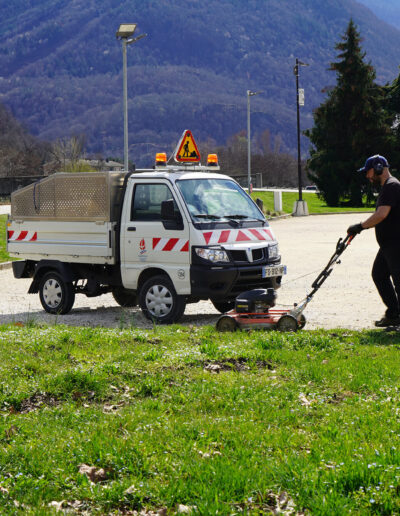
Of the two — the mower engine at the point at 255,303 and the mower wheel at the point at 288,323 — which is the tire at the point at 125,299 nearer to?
the mower engine at the point at 255,303

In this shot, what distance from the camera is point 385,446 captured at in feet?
16.0

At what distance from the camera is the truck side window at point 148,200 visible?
11.4m

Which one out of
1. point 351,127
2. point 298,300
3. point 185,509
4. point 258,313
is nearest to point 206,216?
point 258,313

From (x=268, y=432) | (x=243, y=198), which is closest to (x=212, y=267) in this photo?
(x=243, y=198)

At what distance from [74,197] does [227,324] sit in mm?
3696

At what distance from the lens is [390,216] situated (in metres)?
9.41

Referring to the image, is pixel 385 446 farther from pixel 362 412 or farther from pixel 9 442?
pixel 9 442

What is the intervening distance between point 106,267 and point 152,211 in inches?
52.9

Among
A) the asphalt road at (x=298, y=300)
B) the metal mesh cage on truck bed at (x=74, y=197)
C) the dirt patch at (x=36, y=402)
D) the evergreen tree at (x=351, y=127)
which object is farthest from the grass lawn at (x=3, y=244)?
the evergreen tree at (x=351, y=127)

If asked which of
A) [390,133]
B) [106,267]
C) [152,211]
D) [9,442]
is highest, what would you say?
[390,133]

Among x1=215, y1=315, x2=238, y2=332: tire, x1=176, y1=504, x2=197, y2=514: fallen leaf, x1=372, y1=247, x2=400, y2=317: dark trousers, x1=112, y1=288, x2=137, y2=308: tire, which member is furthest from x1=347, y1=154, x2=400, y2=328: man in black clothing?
x1=176, y1=504, x2=197, y2=514: fallen leaf

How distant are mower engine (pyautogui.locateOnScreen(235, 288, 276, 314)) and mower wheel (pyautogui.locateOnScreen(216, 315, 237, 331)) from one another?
0.15m

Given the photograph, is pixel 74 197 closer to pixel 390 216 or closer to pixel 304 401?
pixel 390 216

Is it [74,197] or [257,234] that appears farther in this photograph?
[74,197]
